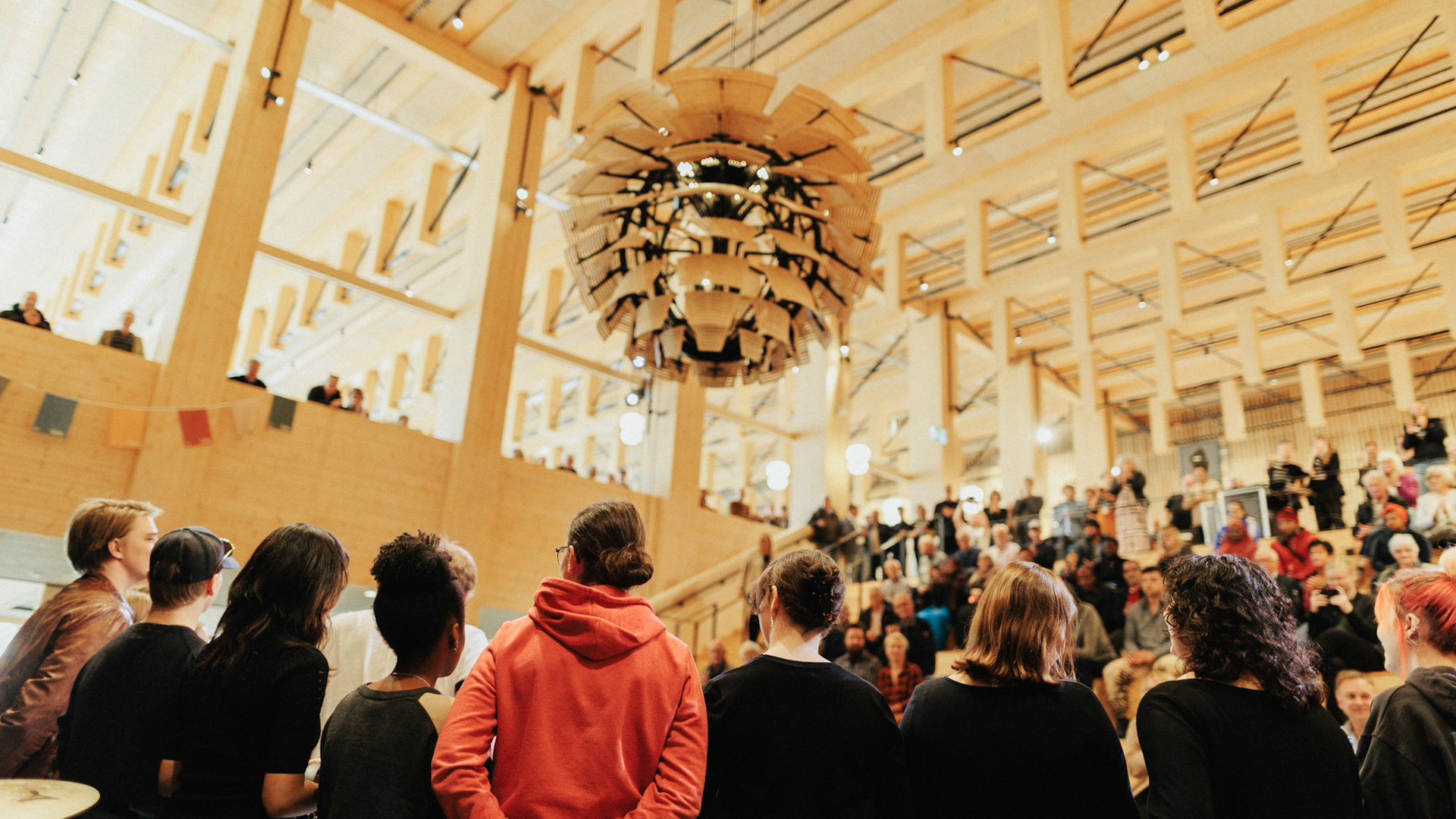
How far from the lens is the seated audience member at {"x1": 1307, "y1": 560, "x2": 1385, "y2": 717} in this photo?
5371 mm

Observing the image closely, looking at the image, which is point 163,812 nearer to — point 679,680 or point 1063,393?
point 679,680

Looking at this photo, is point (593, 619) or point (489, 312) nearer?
point (593, 619)

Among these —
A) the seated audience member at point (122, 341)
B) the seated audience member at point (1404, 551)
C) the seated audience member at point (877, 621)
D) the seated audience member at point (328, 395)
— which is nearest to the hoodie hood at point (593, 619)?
the seated audience member at point (877, 621)

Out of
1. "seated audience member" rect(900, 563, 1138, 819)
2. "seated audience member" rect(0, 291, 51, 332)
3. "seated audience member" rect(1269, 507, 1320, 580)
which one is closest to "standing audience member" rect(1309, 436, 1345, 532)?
"seated audience member" rect(1269, 507, 1320, 580)

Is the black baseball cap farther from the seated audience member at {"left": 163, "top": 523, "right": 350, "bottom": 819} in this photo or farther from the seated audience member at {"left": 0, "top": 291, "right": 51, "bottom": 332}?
the seated audience member at {"left": 0, "top": 291, "right": 51, "bottom": 332}

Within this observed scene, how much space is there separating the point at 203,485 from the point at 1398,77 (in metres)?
13.7

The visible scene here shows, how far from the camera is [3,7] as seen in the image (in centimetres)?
1035

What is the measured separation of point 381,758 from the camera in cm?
185

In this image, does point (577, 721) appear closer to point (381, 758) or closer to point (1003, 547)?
point (381, 758)

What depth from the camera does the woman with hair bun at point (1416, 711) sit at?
1.95m

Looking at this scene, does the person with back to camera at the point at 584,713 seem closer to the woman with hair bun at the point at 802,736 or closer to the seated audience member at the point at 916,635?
the woman with hair bun at the point at 802,736

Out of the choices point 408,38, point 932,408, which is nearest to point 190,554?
point 408,38

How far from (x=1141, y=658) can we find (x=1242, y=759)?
414cm

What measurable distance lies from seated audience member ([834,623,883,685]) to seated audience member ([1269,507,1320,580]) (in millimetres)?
3444
